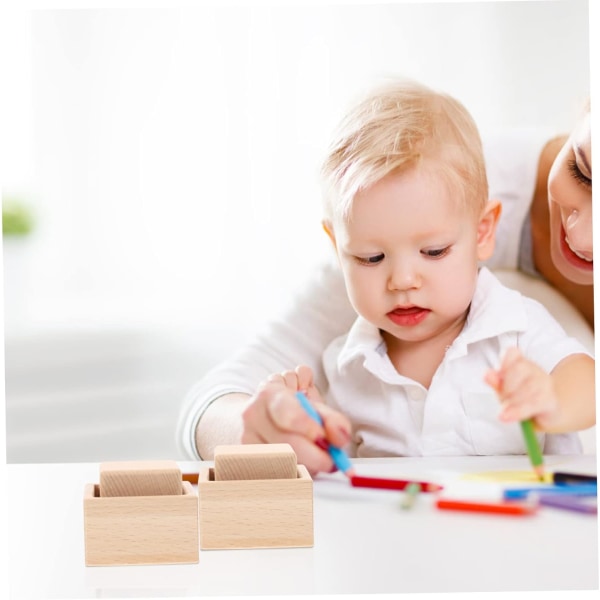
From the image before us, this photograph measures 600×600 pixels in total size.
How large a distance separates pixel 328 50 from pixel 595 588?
61 centimetres

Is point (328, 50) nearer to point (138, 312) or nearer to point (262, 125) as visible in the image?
point (262, 125)

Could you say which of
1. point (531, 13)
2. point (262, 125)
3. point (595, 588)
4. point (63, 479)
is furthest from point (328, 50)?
point (595, 588)

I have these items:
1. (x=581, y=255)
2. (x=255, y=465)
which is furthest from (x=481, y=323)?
(x=255, y=465)

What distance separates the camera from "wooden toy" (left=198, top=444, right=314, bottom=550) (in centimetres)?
77

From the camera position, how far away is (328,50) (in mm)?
1069

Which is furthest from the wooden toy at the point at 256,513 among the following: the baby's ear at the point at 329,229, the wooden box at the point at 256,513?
the baby's ear at the point at 329,229

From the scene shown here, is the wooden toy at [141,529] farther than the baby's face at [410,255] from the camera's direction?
No

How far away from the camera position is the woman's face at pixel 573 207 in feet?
3.47

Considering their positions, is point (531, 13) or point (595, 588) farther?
point (531, 13)

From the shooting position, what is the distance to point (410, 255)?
976 millimetres

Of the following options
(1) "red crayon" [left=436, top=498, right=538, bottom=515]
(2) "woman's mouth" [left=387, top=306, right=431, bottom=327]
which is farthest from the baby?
(1) "red crayon" [left=436, top=498, right=538, bottom=515]

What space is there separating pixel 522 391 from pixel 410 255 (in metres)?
0.16

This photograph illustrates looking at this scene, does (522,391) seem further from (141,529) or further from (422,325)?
(141,529)

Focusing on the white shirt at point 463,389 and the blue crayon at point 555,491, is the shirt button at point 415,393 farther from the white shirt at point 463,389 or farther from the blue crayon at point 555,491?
the blue crayon at point 555,491
